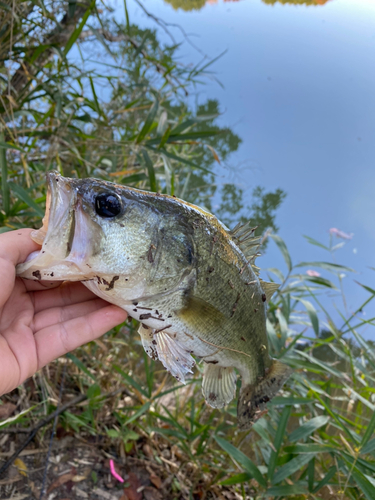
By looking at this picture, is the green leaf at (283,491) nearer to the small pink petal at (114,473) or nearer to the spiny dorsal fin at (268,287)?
the small pink petal at (114,473)

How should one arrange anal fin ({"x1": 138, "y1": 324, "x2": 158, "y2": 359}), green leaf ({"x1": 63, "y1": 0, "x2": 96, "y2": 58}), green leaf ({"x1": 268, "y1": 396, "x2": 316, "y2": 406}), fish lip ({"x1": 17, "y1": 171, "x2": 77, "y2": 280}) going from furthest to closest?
green leaf ({"x1": 268, "y1": 396, "x2": 316, "y2": 406}), green leaf ({"x1": 63, "y1": 0, "x2": 96, "y2": 58}), anal fin ({"x1": 138, "y1": 324, "x2": 158, "y2": 359}), fish lip ({"x1": 17, "y1": 171, "x2": 77, "y2": 280})

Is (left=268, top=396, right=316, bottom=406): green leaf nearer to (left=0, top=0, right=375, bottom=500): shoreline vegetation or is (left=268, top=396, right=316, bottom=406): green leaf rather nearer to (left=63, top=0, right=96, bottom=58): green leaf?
(left=0, top=0, right=375, bottom=500): shoreline vegetation

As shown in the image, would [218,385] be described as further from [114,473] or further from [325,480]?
[114,473]

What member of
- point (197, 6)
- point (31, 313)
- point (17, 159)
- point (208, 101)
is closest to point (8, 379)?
point (31, 313)

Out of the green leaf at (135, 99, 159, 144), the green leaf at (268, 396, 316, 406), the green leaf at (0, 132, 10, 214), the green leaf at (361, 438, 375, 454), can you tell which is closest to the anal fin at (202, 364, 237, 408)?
the green leaf at (268, 396, 316, 406)

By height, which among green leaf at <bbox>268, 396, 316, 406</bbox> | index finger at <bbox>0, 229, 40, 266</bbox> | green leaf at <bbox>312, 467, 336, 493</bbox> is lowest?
green leaf at <bbox>312, 467, 336, 493</bbox>

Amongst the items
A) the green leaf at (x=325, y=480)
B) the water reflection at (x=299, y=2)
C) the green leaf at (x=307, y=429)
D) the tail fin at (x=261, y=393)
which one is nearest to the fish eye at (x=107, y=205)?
the tail fin at (x=261, y=393)

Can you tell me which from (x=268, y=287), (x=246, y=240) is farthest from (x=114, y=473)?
(x=246, y=240)
